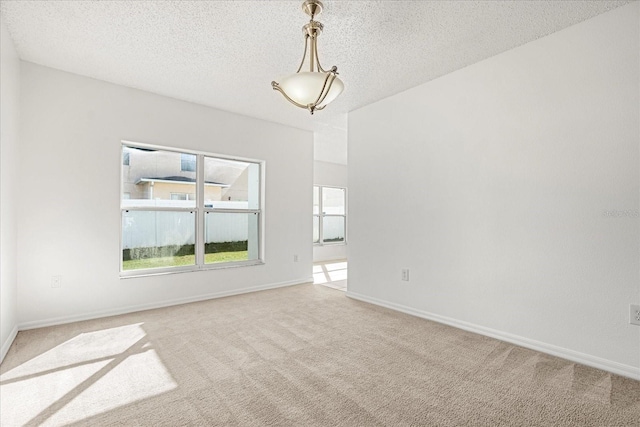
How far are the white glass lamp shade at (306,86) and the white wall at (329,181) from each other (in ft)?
17.9

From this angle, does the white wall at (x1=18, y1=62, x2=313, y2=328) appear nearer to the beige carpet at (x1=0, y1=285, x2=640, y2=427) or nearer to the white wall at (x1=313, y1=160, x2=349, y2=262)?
the beige carpet at (x1=0, y1=285, x2=640, y2=427)

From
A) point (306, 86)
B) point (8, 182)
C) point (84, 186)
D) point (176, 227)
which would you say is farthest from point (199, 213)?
point (306, 86)

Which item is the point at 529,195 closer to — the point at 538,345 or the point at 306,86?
the point at 538,345

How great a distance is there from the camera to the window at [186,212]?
381 cm

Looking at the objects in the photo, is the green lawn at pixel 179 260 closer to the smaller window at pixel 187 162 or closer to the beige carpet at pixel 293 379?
the beige carpet at pixel 293 379

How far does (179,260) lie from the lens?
4.14 meters

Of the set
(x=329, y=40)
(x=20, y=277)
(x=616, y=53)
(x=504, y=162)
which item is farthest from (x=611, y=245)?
(x=20, y=277)

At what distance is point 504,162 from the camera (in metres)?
2.85

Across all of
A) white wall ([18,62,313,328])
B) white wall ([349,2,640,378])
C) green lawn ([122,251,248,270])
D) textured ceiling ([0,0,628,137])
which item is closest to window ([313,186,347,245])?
green lawn ([122,251,248,270])

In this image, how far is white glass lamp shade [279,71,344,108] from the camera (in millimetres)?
2104

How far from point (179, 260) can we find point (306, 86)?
300 centimetres

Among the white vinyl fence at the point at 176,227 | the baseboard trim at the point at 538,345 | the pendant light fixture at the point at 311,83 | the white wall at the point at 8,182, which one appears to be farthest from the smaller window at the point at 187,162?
the baseboard trim at the point at 538,345

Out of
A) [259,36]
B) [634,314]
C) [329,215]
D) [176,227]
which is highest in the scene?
[259,36]

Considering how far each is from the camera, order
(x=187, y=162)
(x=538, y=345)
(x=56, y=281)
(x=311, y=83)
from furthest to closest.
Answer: (x=187, y=162), (x=56, y=281), (x=538, y=345), (x=311, y=83)
